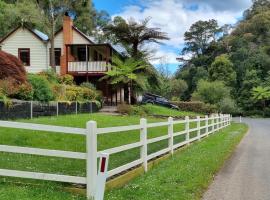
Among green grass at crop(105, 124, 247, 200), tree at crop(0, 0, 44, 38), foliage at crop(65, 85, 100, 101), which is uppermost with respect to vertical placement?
tree at crop(0, 0, 44, 38)

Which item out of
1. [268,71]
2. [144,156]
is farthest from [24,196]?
[268,71]

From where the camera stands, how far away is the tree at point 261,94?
82688 mm

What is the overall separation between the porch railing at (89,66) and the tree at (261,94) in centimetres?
4956

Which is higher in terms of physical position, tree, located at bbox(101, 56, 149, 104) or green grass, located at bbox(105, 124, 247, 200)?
tree, located at bbox(101, 56, 149, 104)

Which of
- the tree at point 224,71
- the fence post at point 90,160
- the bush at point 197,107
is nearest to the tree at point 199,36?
the tree at point 224,71

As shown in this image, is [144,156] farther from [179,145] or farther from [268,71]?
[268,71]

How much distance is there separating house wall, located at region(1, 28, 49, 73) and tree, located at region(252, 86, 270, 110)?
4984cm

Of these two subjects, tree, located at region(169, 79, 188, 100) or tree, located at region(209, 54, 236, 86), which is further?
tree, located at region(169, 79, 188, 100)

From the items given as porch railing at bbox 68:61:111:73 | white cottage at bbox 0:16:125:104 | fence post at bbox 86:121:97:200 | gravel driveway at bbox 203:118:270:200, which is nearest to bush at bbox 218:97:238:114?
white cottage at bbox 0:16:125:104

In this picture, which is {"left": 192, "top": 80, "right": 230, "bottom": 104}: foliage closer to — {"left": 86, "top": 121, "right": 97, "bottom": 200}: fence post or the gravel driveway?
the gravel driveway

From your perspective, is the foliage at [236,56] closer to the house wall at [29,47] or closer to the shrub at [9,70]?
the house wall at [29,47]

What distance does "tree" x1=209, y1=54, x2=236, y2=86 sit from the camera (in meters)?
89.9

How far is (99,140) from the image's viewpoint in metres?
14.2

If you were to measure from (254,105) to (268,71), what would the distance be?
32.7ft
